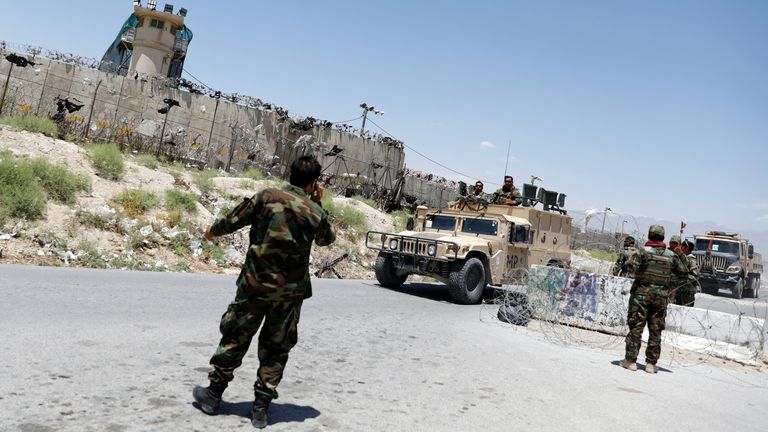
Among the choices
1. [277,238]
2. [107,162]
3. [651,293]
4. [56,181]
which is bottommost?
[277,238]

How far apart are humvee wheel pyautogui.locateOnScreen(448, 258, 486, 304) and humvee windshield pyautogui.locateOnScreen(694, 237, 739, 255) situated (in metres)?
16.2

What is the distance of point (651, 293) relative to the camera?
5.80m

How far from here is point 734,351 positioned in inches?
293

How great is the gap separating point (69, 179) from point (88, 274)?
179 inches

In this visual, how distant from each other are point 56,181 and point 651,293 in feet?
35.5

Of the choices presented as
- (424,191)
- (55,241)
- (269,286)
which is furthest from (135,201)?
(424,191)

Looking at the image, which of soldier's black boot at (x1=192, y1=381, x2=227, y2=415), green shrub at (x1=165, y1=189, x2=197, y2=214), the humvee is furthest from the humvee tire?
soldier's black boot at (x1=192, y1=381, x2=227, y2=415)

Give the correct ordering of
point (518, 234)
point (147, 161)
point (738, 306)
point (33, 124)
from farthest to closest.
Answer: point (147, 161) < point (33, 124) < point (738, 306) < point (518, 234)

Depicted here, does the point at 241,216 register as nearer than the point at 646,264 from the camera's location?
Yes

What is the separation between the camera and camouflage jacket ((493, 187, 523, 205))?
38.9 ft

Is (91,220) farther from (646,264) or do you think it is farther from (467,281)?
(646,264)

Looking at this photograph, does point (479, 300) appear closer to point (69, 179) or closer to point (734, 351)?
point (734, 351)

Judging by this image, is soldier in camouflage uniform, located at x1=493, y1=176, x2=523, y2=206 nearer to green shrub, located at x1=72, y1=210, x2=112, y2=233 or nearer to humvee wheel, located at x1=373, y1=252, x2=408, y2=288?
humvee wheel, located at x1=373, y1=252, x2=408, y2=288

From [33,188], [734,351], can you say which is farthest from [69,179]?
[734,351]
